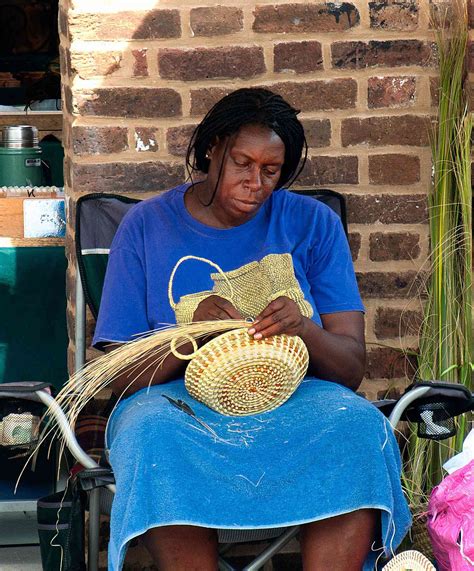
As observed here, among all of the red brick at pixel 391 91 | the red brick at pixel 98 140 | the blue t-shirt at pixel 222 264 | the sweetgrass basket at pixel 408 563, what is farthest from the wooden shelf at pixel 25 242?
the sweetgrass basket at pixel 408 563

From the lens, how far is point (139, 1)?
3521 millimetres

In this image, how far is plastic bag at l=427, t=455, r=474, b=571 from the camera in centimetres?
282

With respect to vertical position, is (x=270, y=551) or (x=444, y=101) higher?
(x=444, y=101)

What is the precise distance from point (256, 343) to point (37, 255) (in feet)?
5.19

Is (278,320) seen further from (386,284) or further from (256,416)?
(386,284)

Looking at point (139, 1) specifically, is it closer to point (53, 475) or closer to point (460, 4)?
point (460, 4)

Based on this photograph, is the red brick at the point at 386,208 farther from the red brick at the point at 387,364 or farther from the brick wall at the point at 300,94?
the red brick at the point at 387,364

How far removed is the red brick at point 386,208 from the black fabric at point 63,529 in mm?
1320

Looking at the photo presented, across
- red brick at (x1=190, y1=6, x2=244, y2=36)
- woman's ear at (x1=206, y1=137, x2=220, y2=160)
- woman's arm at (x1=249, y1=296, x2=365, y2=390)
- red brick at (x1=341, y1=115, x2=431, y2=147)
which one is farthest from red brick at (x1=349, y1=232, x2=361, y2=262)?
red brick at (x1=190, y1=6, x2=244, y2=36)

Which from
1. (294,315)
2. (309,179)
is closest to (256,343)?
(294,315)

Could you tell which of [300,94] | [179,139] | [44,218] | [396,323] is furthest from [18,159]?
[396,323]

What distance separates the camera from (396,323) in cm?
371

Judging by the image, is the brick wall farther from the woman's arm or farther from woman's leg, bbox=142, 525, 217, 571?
woman's leg, bbox=142, 525, 217, 571

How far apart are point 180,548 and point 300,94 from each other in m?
1.63
